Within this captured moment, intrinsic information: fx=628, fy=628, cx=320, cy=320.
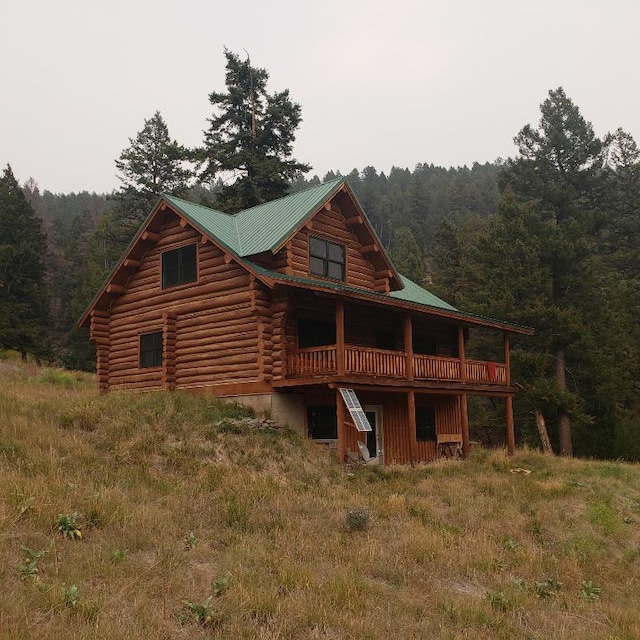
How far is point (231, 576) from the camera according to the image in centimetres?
893

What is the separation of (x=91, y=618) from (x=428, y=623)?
4.27 metres

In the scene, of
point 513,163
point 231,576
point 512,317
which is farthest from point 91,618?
point 513,163

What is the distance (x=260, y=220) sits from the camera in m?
25.1

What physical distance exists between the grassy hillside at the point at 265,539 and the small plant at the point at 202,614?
3 centimetres

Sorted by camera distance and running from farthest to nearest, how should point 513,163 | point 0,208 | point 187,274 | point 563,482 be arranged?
point 0,208, point 513,163, point 187,274, point 563,482

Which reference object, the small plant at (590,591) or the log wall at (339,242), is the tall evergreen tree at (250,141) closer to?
Answer: the log wall at (339,242)

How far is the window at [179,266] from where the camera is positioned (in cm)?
2349

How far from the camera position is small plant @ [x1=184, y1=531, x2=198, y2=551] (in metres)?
10.1

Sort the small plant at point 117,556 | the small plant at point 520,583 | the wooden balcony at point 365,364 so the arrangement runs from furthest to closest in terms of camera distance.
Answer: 1. the wooden balcony at point 365,364
2. the small plant at point 520,583
3. the small plant at point 117,556

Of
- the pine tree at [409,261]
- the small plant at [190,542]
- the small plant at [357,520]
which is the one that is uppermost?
the pine tree at [409,261]

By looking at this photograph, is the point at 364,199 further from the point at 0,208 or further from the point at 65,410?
the point at 65,410

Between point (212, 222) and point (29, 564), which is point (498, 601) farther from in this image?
point (212, 222)

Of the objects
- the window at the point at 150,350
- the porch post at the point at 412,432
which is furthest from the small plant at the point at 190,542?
the window at the point at 150,350

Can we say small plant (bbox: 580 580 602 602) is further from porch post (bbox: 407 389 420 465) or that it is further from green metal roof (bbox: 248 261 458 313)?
green metal roof (bbox: 248 261 458 313)
